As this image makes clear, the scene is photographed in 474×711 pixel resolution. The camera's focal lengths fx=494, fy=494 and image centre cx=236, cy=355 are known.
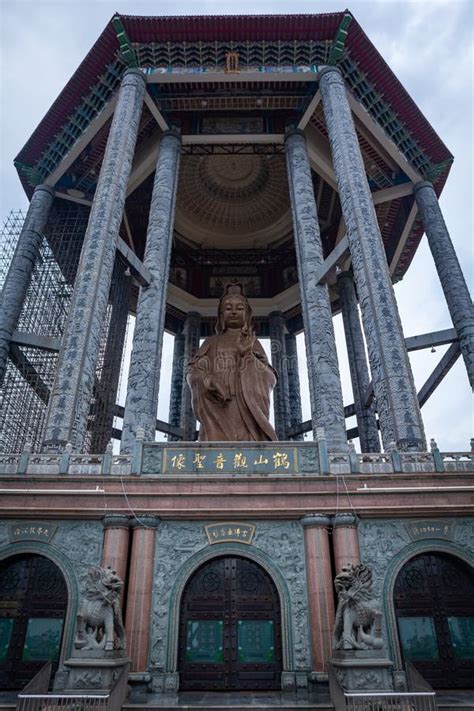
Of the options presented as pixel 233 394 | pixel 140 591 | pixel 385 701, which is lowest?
pixel 385 701

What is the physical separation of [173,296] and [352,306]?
33.1ft

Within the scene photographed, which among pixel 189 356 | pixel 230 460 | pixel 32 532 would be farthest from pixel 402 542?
pixel 189 356

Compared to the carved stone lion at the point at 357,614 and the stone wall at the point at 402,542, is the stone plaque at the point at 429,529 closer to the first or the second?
the stone wall at the point at 402,542

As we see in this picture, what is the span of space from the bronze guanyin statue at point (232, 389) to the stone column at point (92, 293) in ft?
10.2

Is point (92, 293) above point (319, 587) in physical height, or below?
above

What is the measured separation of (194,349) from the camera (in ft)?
90.3

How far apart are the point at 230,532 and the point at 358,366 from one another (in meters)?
15.9

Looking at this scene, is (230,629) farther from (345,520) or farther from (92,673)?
(345,520)

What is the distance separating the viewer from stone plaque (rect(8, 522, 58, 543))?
9.50 meters

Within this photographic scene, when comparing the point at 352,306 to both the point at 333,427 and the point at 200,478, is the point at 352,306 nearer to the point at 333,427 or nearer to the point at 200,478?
the point at 333,427

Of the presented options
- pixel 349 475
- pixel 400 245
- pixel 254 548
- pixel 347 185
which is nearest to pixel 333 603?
pixel 254 548

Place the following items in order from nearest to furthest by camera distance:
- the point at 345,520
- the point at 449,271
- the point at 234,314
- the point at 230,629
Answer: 1. the point at 230,629
2. the point at 345,520
3. the point at 234,314
4. the point at 449,271

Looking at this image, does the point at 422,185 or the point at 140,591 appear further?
the point at 422,185

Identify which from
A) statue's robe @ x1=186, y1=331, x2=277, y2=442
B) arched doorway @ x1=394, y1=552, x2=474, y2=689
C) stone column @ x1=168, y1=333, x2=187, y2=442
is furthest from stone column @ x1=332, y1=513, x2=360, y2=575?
stone column @ x1=168, y1=333, x2=187, y2=442
